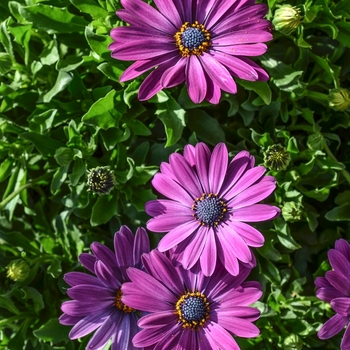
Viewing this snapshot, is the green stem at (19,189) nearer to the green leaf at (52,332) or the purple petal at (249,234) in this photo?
the green leaf at (52,332)

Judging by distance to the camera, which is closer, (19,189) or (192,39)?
(192,39)

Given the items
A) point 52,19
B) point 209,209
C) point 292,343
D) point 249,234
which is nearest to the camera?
point 249,234

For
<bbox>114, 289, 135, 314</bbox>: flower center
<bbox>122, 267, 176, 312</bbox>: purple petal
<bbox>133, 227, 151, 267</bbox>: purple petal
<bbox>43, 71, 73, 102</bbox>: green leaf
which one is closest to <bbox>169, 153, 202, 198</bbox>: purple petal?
<bbox>133, 227, 151, 267</bbox>: purple petal

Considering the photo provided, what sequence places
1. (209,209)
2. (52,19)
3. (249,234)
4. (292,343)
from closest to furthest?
(249,234)
(209,209)
(292,343)
(52,19)

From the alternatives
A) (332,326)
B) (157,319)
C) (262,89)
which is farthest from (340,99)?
(157,319)

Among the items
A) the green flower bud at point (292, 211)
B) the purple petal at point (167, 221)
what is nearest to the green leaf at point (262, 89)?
the green flower bud at point (292, 211)

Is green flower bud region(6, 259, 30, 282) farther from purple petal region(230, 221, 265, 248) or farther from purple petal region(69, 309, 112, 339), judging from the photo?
purple petal region(230, 221, 265, 248)

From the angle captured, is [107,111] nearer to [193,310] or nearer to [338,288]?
[193,310]
